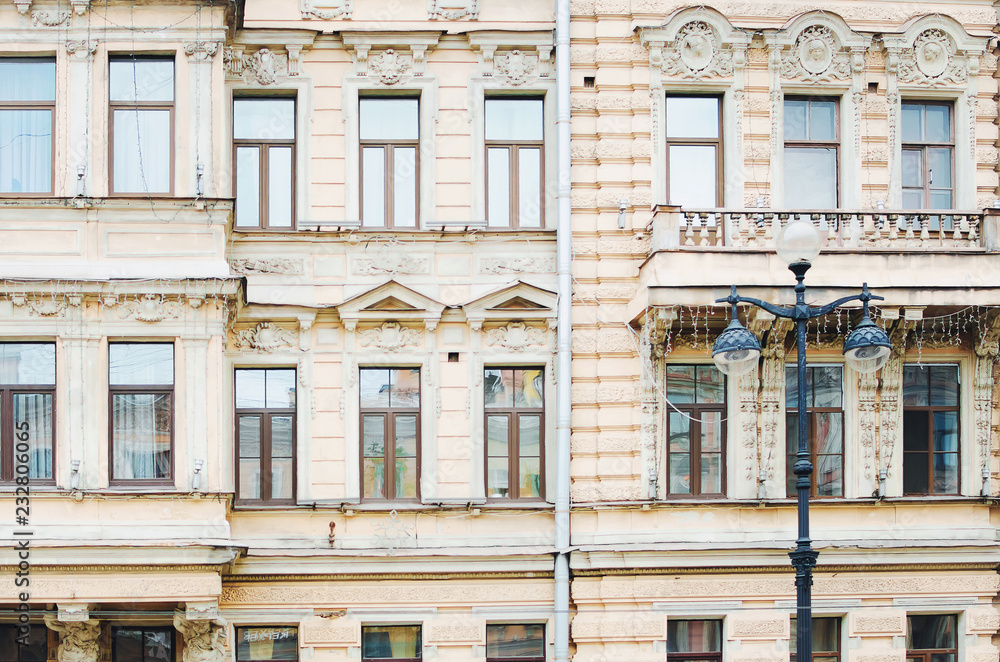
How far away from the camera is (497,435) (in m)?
16.0

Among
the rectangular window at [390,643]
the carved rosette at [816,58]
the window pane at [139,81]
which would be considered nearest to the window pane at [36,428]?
the window pane at [139,81]

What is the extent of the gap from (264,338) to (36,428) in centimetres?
302

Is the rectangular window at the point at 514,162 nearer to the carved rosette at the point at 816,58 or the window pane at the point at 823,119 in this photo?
the carved rosette at the point at 816,58

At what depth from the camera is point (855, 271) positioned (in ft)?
50.9

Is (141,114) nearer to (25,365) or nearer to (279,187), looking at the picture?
(279,187)

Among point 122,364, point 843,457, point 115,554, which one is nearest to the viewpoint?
point 115,554

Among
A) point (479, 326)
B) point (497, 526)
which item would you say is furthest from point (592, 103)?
point (497, 526)

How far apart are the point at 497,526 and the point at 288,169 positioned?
18.2 feet

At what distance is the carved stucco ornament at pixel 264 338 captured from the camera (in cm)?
1566

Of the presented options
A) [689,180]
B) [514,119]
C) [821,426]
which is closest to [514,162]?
[514,119]

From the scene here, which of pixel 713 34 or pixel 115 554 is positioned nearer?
pixel 115 554

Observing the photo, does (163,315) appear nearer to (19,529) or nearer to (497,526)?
(19,529)

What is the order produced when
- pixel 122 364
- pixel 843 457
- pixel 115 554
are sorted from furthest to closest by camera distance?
1. pixel 843 457
2. pixel 122 364
3. pixel 115 554

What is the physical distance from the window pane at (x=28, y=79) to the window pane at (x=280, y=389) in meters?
4.59
